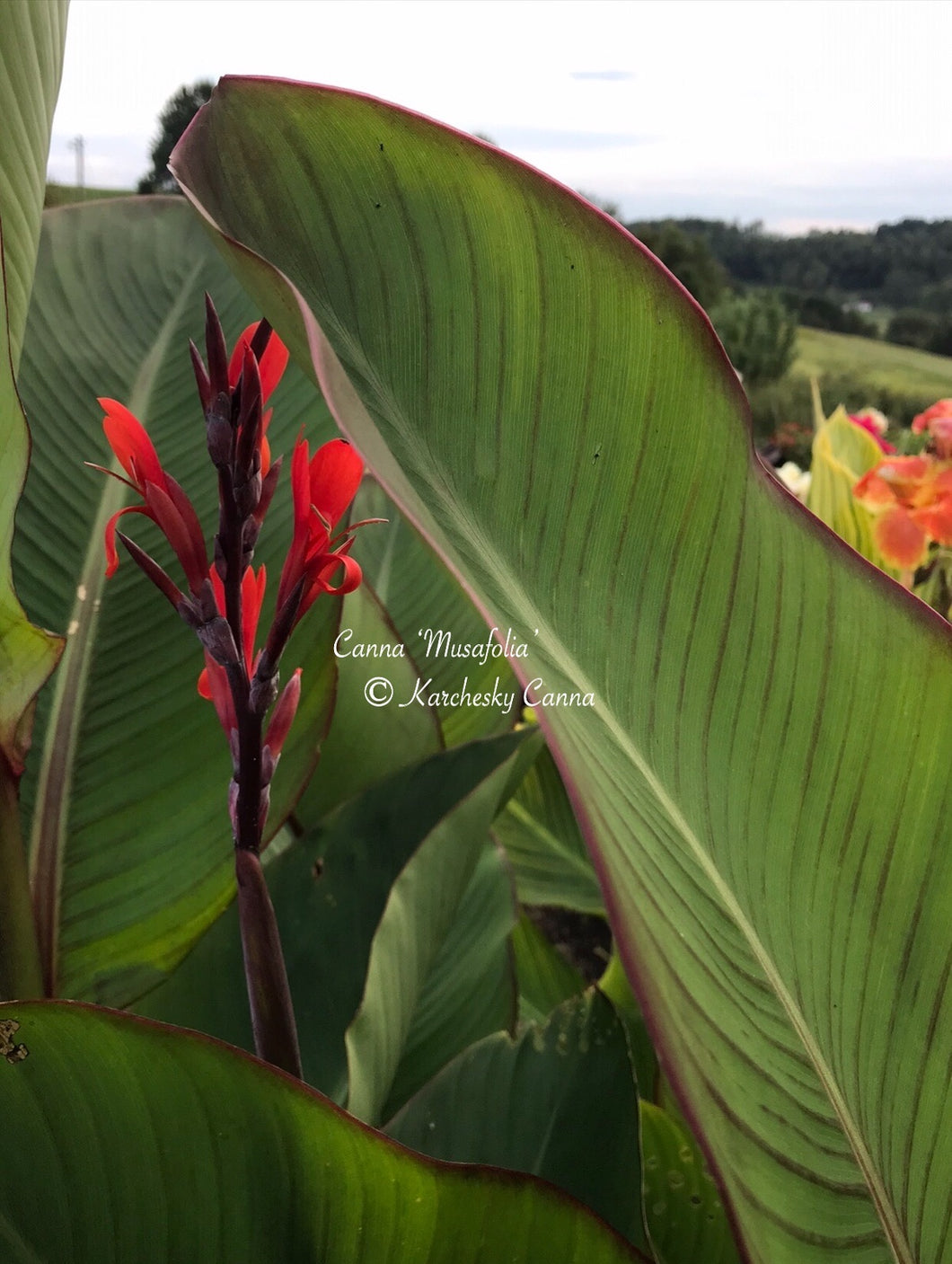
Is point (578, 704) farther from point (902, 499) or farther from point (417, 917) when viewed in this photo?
point (902, 499)

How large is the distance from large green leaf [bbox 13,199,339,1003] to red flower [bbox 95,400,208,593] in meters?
0.18

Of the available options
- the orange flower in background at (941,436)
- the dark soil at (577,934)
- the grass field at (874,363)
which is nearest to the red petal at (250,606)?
the orange flower in background at (941,436)

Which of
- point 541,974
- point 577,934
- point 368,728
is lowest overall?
point 577,934

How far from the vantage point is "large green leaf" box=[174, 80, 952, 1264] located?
0.26 meters

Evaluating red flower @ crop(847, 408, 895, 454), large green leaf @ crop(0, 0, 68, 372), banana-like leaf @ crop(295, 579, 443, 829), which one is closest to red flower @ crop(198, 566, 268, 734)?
large green leaf @ crop(0, 0, 68, 372)

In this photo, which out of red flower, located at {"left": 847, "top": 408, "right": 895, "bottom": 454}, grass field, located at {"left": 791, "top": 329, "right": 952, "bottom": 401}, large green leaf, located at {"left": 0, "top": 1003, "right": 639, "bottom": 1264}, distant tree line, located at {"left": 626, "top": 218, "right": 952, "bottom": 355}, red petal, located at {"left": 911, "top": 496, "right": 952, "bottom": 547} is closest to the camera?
large green leaf, located at {"left": 0, "top": 1003, "right": 639, "bottom": 1264}

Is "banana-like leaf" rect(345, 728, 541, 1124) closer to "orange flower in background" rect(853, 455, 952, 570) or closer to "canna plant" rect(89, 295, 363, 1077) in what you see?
"canna plant" rect(89, 295, 363, 1077)

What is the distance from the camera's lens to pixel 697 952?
279 mm

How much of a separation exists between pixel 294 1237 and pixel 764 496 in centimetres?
24

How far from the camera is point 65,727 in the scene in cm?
44

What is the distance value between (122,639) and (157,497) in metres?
0.22

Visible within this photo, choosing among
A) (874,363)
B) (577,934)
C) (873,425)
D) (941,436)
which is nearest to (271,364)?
(941,436)

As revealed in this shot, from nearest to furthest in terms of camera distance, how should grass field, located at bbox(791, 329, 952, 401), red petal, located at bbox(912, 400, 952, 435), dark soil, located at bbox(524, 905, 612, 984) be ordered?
red petal, located at bbox(912, 400, 952, 435)
dark soil, located at bbox(524, 905, 612, 984)
grass field, located at bbox(791, 329, 952, 401)

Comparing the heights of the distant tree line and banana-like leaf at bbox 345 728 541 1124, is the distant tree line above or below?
above
